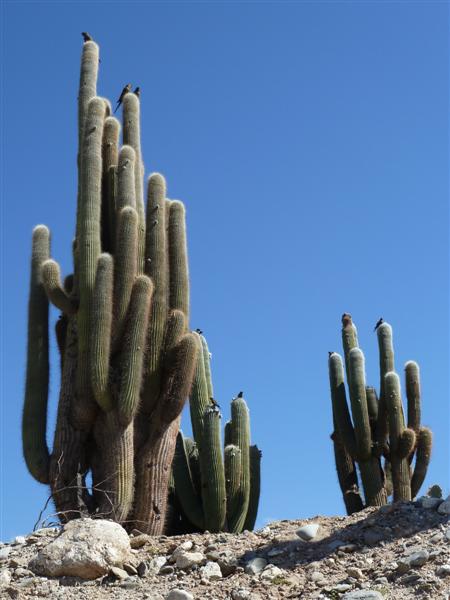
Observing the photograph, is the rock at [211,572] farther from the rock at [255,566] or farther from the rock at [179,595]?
the rock at [179,595]

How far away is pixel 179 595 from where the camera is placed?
8.52m

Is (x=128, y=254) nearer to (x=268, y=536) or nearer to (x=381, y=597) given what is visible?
(x=268, y=536)

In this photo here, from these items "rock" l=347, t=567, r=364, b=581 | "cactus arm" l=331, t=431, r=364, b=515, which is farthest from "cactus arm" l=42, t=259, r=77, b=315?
"rock" l=347, t=567, r=364, b=581

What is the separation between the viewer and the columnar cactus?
39.5 feet

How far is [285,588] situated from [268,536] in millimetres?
1491

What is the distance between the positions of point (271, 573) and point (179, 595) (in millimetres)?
980

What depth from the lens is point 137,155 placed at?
14352 mm

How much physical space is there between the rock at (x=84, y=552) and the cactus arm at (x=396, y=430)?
613cm

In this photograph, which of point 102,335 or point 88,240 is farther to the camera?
point 88,240

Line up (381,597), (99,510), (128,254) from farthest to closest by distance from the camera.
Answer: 1. (128,254)
2. (99,510)
3. (381,597)

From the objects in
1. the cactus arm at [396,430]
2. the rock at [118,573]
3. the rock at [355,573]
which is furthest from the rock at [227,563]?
the cactus arm at [396,430]

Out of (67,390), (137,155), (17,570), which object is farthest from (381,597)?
(137,155)

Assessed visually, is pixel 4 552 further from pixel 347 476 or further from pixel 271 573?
pixel 347 476

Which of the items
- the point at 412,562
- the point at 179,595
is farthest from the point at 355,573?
the point at 179,595
